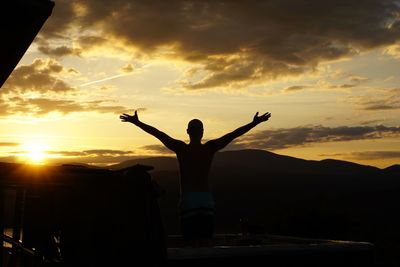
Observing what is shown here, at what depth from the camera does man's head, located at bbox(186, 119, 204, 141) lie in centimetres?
689

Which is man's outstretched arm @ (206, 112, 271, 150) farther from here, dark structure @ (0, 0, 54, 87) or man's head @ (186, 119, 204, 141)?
dark structure @ (0, 0, 54, 87)

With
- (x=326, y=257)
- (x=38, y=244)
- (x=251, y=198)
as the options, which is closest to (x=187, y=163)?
(x=326, y=257)

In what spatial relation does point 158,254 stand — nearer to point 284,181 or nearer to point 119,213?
point 119,213

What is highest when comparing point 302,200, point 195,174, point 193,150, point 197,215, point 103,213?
point 193,150

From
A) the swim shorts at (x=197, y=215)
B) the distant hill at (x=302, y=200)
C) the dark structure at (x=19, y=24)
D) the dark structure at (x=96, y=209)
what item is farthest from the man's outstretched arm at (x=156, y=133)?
the dark structure at (x=96, y=209)

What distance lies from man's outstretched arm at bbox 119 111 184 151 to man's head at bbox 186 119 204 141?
6.8 inches

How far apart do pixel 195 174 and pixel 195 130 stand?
1.86 feet

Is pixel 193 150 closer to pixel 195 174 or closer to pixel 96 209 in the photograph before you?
pixel 195 174

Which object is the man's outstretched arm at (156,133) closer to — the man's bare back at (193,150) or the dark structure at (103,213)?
the man's bare back at (193,150)

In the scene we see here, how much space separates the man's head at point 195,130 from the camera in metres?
6.89

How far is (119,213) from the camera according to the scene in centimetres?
296

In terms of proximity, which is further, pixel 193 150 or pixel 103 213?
pixel 193 150

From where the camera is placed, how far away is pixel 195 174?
683 cm

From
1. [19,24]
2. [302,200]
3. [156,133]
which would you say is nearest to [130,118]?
[156,133]
